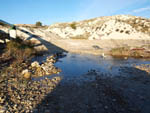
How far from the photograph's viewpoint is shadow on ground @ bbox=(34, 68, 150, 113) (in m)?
4.06

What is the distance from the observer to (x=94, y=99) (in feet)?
15.6

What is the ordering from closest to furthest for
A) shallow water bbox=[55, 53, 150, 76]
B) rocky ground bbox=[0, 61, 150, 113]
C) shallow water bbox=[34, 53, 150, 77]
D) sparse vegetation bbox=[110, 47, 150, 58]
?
1. rocky ground bbox=[0, 61, 150, 113]
2. shallow water bbox=[34, 53, 150, 77]
3. shallow water bbox=[55, 53, 150, 76]
4. sparse vegetation bbox=[110, 47, 150, 58]

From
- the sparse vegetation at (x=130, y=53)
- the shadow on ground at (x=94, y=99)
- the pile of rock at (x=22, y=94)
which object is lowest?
the shadow on ground at (x=94, y=99)

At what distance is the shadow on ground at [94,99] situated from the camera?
406 centimetres

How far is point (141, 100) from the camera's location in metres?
4.73

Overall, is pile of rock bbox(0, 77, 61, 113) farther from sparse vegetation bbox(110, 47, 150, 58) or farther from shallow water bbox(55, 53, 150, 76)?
sparse vegetation bbox(110, 47, 150, 58)

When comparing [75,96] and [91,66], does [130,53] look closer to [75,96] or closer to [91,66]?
[91,66]

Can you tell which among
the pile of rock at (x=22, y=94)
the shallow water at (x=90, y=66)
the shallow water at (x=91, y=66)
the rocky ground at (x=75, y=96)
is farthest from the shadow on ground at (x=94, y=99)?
the shallow water at (x=91, y=66)

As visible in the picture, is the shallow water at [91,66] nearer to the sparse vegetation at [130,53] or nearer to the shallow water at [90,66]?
the shallow water at [90,66]

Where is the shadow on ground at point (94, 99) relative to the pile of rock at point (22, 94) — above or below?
below

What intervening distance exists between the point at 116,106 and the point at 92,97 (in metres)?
1.13

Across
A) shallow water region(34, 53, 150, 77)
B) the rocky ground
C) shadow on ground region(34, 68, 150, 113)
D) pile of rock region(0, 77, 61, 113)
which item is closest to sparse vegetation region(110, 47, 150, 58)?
shallow water region(34, 53, 150, 77)

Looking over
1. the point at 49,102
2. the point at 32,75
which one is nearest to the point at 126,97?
the point at 49,102

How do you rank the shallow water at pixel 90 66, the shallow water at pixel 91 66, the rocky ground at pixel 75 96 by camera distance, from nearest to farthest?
the rocky ground at pixel 75 96, the shallow water at pixel 90 66, the shallow water at pixel 91 66
